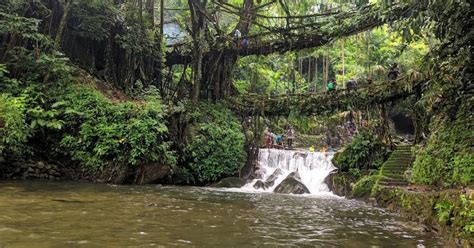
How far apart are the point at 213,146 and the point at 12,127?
24.1 ft

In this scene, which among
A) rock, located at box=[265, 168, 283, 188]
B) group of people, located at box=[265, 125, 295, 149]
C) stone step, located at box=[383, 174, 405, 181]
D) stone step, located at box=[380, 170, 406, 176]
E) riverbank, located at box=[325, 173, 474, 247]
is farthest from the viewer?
group of people, located at box=[265, 125, 295, 149]

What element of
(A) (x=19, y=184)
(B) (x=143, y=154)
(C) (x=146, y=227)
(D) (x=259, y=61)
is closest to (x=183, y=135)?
(B) (x=143, y=154)

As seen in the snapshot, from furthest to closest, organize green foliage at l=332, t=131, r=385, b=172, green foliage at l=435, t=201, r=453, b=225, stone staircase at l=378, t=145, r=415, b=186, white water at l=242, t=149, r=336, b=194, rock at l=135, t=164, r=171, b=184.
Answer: white water at l=242, t=149, r=336, b=194
green foliage at l=332, t=131, r=385, b=172
rock at l=135, t=164, r=171, b=184
stone staircase at l=378, t=145, r=415, b=186
green foliage at l=435, t=201, r=453, b=225

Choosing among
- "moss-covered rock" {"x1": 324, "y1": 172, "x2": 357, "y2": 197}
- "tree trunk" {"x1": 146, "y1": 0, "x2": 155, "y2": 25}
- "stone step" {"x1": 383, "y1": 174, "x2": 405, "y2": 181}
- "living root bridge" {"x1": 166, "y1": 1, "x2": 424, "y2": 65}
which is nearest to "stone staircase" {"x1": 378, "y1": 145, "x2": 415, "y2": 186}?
"stone step" {"x1": 383, "y1": 174, "x2": 405, "y2": 181}

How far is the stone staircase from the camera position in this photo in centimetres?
1205

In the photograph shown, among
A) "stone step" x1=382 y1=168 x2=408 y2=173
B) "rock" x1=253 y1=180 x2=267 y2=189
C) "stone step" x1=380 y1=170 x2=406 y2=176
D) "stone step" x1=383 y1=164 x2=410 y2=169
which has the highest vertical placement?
"stone step" x1=383 y1=164 x2=410 y2=169

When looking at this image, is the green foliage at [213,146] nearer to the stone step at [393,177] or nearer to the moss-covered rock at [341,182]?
the moss-covered rock at [341,182]

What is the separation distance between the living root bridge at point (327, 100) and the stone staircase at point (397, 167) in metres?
2.07

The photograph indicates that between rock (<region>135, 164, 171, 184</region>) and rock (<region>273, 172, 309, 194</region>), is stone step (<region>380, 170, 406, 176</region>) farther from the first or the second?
rock (<region>135, 164, 171, 184</region>)

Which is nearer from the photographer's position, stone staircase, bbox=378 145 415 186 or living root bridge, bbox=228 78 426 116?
stone staircase, bbox=378 145 415 186

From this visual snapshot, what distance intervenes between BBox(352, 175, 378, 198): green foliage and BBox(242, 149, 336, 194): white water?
11.9 ft

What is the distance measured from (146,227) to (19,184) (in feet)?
18.8

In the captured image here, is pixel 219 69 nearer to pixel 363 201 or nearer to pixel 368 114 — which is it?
pixel 368 114

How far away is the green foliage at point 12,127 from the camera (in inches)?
421
